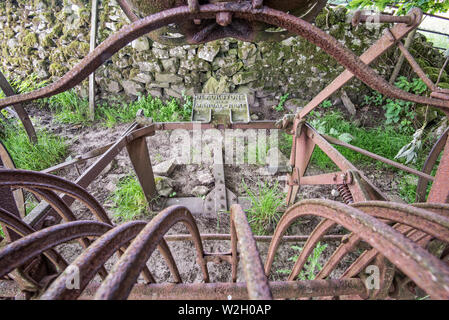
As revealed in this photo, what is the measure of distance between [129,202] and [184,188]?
728 mm

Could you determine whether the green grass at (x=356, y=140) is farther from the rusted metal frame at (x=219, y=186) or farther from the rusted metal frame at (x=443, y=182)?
the rusted metal frame at (x=443, y=182)

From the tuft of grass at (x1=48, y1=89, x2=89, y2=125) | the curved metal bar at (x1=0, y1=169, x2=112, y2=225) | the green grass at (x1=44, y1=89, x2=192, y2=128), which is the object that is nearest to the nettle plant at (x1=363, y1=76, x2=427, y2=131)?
the green grass at (x1=44, y1=89, x2=192, y2=128)

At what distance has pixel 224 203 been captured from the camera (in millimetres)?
2773

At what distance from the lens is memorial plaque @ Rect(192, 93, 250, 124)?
2398mm

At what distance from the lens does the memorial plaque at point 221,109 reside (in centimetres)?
240

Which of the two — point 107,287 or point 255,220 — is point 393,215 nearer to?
point 107,287

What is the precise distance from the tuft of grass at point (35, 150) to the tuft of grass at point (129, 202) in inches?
57.5

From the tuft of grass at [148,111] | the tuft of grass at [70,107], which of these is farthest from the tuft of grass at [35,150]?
the tuft of grass at [148,111]

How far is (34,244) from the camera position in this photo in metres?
0.66

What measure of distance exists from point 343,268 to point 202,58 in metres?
4.00

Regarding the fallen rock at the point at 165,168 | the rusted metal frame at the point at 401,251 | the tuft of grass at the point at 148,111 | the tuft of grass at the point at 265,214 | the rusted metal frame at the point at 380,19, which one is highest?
the rusted metal frame at the point at 380,19

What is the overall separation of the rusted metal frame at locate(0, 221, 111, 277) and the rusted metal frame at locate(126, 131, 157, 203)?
4.69 ft

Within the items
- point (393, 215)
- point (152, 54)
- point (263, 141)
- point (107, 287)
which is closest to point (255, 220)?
point (263, 141)

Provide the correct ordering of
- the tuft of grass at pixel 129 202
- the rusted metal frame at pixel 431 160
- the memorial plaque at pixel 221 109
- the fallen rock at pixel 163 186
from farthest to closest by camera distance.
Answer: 1. the fallen rock at pixel 163 186
2. the tuft of grass at pixel 129 202
3. the memorial plaque at pixel 221 109
4. the rusted metal frame at pixel 431 160
